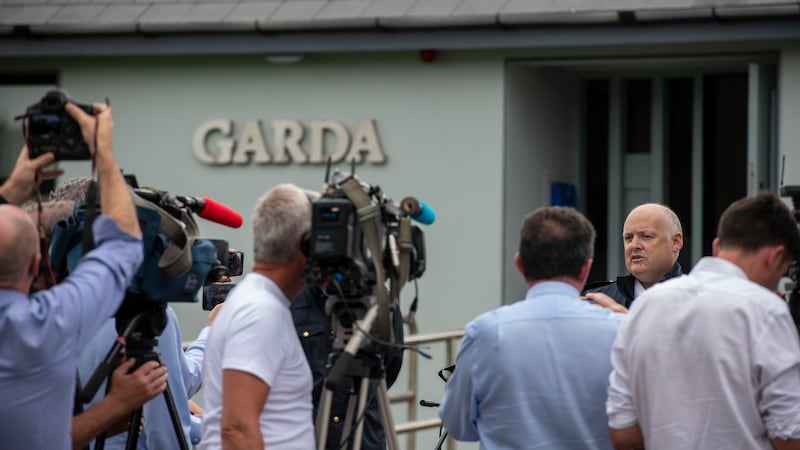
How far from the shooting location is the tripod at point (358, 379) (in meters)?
4.35

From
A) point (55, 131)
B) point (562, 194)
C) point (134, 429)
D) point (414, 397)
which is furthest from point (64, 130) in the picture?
point (562, 194)

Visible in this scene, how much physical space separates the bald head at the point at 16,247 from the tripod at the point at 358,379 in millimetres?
936

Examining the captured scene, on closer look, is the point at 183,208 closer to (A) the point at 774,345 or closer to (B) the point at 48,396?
(B) the point at 48,396

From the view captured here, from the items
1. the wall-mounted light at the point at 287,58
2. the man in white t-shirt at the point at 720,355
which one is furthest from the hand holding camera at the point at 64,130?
the wall-mounted light at the point at 287,58

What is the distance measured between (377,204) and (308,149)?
22.9ft

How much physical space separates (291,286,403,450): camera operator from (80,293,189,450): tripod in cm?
87

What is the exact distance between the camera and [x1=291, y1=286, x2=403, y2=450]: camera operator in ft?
18.0

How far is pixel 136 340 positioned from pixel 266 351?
0.52m

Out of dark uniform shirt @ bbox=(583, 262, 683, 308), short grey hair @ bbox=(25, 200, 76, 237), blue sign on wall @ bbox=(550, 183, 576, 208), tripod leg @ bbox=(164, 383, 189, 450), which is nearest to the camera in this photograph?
tripod leg @ bbox=(164, 383, 189, 450)

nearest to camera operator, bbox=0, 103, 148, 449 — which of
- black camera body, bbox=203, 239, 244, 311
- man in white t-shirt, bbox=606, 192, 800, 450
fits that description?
black camera body, bbox=203, 239, 244, 311

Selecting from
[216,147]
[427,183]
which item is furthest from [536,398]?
[216,147]

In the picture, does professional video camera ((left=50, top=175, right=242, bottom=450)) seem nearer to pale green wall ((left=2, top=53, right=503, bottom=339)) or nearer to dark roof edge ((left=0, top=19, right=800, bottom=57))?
dark roof edge ((left=0, top=19, right=800, bottom=57))

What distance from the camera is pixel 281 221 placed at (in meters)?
4.46

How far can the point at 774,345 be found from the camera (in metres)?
4.30
